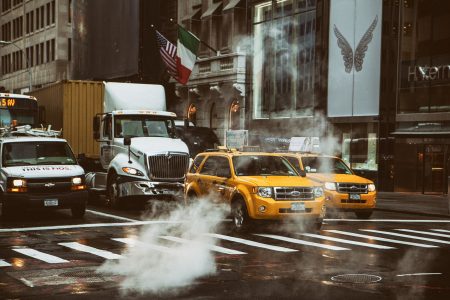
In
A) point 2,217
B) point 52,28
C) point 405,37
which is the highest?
point 52,28

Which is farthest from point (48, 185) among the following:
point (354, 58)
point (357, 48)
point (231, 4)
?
point (231, 4)

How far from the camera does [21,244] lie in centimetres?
1339

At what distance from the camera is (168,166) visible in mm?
20203

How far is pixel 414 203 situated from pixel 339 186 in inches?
281

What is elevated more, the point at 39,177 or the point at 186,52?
the point at 186,52

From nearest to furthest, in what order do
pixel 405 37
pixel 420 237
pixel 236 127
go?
1. pixel 420 237
2. pixel 405 37
3. pixel 236 127

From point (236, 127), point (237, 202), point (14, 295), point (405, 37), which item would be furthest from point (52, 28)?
point (14, 295)

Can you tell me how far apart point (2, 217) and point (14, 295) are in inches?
379

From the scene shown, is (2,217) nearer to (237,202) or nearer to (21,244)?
(21,244)

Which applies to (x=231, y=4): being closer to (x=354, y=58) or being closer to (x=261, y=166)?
(x=354, y=58)

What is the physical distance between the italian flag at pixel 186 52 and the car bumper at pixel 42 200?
13.1 meters

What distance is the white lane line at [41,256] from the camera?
1138cm

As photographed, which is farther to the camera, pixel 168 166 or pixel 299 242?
pixel 168 166

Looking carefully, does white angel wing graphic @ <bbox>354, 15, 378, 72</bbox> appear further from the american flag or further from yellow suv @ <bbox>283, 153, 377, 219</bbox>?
yellow suv @ <bbox>283, 153, 377, 219</bbox>
